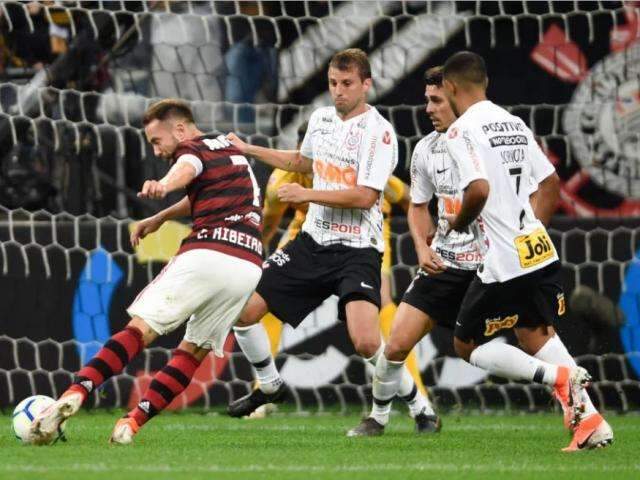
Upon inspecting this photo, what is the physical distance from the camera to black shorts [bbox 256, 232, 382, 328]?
Result: 7.98 metres

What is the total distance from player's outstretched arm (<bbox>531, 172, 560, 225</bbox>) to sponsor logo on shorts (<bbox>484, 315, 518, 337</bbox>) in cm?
80

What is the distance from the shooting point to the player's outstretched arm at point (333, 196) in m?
7.58

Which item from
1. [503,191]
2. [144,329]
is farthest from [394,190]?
[144,329]

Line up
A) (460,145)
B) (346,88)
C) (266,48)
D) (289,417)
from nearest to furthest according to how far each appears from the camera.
Answer: (460,145) < (346,88) < (289,417) < (266,48)

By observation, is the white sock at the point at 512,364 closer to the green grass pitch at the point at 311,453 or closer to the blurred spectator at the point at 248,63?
the green grass pitch at the point at 311,453

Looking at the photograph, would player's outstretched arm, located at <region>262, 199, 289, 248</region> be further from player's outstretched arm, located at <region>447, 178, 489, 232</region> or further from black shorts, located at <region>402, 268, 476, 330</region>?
player's outstretched arm, located at <region>447, 178, 489, 232</region>

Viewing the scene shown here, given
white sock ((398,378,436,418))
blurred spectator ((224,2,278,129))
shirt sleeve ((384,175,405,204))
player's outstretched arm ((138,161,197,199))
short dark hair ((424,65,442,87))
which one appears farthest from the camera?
blurred spectator ((224,2,278,129))

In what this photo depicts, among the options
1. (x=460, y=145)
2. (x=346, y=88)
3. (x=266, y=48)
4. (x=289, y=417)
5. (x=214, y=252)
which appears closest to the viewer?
(x=460, y=145)

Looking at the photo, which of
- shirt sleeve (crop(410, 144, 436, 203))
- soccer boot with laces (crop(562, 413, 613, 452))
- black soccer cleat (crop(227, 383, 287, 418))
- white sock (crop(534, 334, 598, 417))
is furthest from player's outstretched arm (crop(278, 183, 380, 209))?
soccer boot with laces (crop(562, 413, 613, 452))

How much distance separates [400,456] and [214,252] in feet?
4.35

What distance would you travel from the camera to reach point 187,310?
7.00 m

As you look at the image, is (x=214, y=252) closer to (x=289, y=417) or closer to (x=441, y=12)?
(x=289, y=417)

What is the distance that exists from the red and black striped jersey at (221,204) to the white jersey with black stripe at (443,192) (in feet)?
3.42

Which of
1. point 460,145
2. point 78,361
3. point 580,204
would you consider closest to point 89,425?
point 78,361
